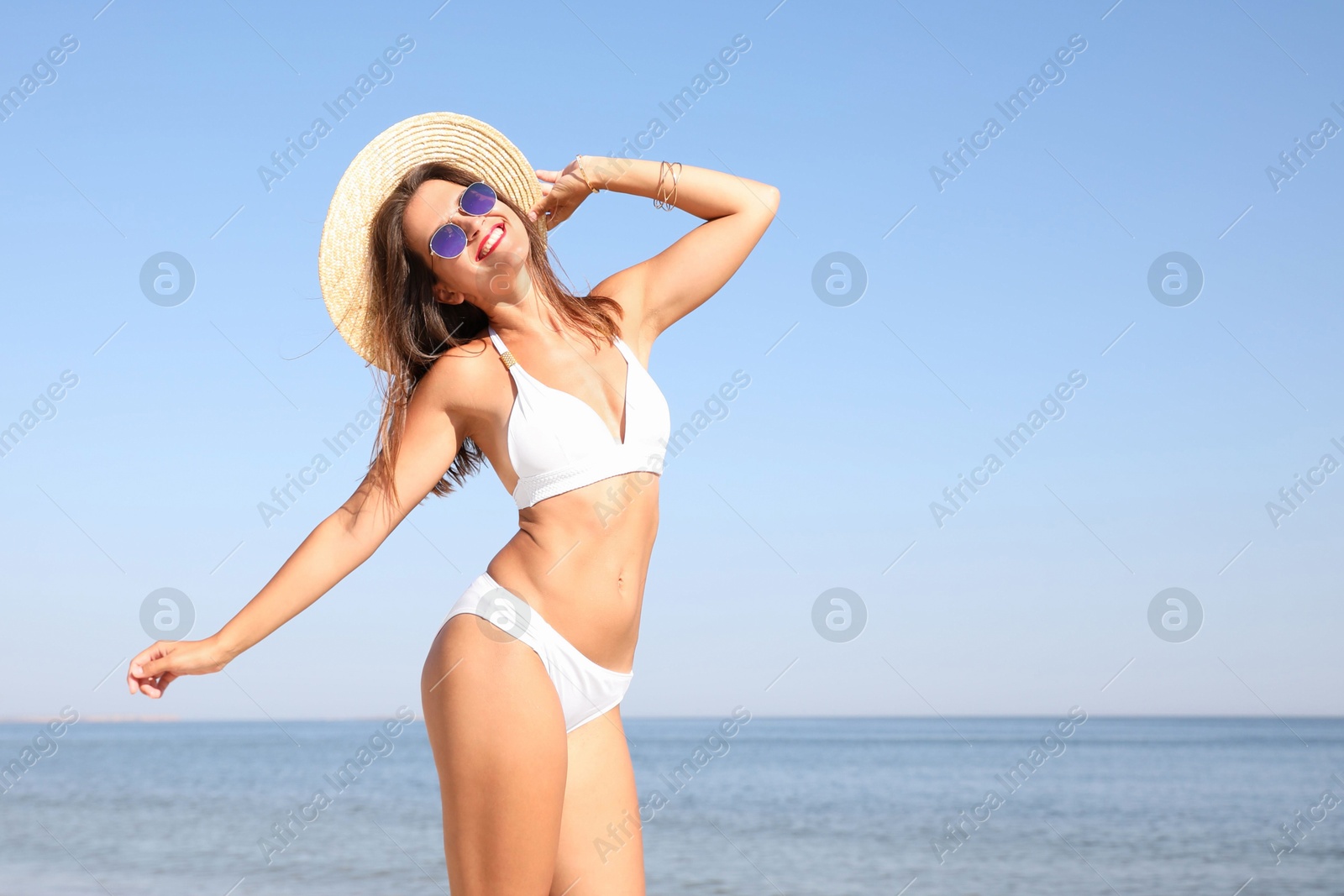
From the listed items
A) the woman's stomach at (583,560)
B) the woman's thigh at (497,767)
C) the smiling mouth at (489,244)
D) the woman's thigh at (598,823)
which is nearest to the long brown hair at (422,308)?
the smiling mouth at (489,244)

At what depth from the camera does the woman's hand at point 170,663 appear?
7.56 ft

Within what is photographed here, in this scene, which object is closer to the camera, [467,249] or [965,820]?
[467,249]

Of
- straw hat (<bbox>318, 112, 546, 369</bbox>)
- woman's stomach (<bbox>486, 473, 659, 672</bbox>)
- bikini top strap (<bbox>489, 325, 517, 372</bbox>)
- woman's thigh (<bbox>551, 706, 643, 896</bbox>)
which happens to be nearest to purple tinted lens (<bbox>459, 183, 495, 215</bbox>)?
straw hat (<bbox>318, 112, 546, 369</bbox>)

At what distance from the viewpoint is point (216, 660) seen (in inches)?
91.6

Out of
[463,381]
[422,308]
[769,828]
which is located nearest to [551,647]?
[463,381]

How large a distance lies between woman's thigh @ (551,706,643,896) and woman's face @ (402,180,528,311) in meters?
1.07

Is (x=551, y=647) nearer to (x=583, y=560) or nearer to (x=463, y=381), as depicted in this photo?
(x=583, y=560)

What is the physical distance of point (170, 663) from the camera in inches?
91.4

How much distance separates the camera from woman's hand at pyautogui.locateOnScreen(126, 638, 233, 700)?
230cm

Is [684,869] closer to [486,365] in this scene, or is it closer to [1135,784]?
[486,365]

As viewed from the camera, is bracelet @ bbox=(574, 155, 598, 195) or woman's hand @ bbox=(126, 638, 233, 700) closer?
woman's hand @ bbox=(126, 638, 233, 700)

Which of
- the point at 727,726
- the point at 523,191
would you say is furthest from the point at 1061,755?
the point at 523,191

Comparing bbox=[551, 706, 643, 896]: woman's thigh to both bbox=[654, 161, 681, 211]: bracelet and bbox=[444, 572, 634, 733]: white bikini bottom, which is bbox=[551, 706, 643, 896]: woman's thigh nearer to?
bbox=[444, 572, 634, 733]: white bikini bottom

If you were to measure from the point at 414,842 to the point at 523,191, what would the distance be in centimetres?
1603
